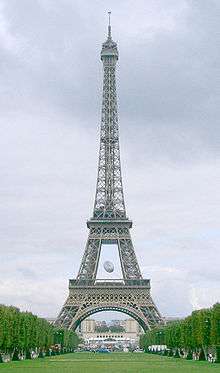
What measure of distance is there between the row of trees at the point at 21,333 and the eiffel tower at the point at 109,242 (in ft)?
45.7

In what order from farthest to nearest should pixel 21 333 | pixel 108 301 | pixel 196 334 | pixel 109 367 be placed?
pixel 108 301 → pixel 196 334 → pixel 21 333 → pixel 109 367

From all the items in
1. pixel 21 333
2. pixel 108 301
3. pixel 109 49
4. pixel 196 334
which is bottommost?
pixel 21 333

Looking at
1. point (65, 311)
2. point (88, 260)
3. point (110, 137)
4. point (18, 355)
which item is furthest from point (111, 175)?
point (18, 355)

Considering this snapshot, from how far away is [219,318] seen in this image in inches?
2825

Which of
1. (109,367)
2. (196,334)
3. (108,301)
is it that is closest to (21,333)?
(196,334)

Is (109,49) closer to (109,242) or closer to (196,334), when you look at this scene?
(109,242)

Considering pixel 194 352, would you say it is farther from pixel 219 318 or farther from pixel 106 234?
pixel 106 234

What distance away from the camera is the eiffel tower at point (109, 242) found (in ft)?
→ 389

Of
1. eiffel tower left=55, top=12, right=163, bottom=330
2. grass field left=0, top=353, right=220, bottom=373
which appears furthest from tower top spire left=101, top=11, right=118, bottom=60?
grass field left=0, top=353, right=220, bottom=373

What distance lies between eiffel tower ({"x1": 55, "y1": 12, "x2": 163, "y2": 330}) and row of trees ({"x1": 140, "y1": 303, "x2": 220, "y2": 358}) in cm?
902

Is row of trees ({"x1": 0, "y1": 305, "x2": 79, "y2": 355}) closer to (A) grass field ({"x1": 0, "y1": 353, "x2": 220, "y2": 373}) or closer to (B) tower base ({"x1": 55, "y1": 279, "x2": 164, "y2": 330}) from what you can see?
(A) grass field ({"x1": 0, "y1": 353, "x2": 220, "y2": 373})

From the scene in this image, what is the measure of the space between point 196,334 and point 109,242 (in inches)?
1615

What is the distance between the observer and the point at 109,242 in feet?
400

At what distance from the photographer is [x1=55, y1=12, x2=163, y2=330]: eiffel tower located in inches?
4665
